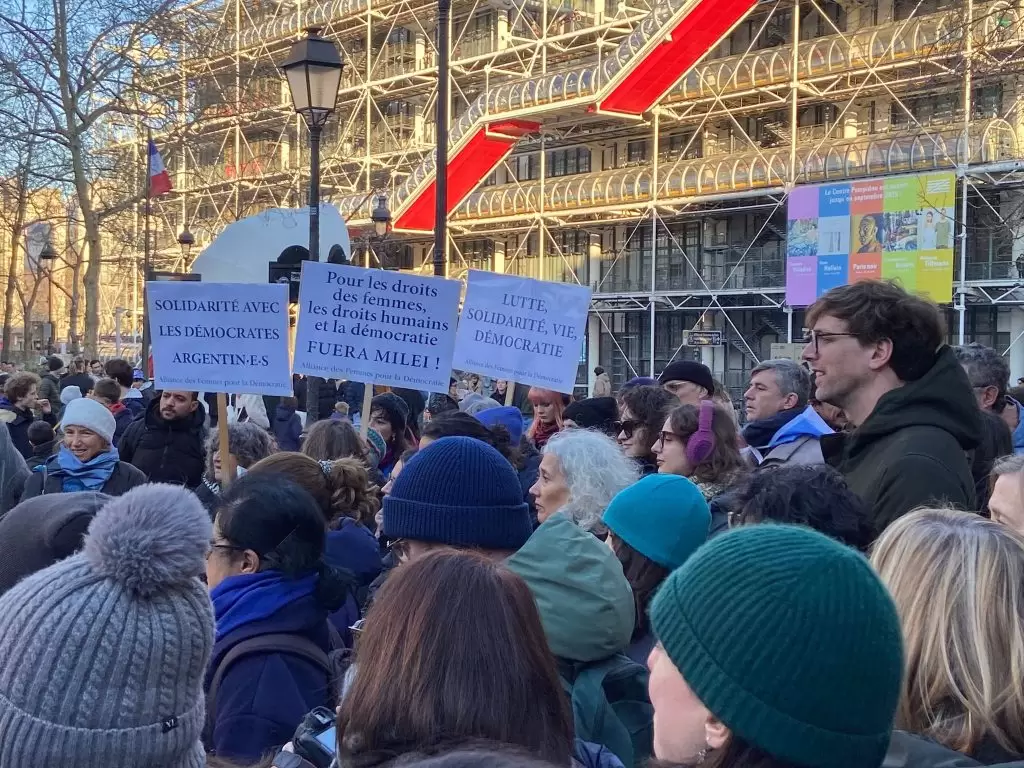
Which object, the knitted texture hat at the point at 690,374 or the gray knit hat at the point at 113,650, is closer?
the gray knit hat at the point at 113,650

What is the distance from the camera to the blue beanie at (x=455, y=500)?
10.1 ft

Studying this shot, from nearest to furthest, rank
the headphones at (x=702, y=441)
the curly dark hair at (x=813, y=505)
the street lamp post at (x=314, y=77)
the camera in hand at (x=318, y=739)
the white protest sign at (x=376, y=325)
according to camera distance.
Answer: the camera in hand at (x=318, y=739)
the curly dark hair at (x=813, y=505)
the headphones at (x=702, y=441)
the white protest sign at (x=376, y=325)
the street lamp post at (x=314, y=77)

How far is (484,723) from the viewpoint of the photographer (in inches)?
70.0

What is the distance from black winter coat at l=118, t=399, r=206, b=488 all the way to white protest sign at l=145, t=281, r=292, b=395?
923 mm

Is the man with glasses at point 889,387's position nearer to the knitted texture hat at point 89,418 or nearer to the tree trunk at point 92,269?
the knitted texture hat at point 89,418

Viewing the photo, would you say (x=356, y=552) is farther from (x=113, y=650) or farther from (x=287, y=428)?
(x=287, y=428)

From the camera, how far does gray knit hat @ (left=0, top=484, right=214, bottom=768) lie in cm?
181

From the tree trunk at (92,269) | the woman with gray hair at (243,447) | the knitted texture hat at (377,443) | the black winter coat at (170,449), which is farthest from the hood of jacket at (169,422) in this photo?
the tree trunk at (92,269)

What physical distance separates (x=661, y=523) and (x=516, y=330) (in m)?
4.34

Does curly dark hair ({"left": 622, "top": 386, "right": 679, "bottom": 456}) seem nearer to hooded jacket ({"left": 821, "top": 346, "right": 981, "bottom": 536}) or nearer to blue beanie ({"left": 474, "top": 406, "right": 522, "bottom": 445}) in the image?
blue beanie ({"left": 474, "top": 406, "right": 522, "bottom": 445})

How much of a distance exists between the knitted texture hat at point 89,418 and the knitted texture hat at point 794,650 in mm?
4992

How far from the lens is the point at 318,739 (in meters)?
2.06

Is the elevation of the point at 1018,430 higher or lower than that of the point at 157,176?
lower

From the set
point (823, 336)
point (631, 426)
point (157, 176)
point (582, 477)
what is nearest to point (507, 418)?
point (631, 426)
